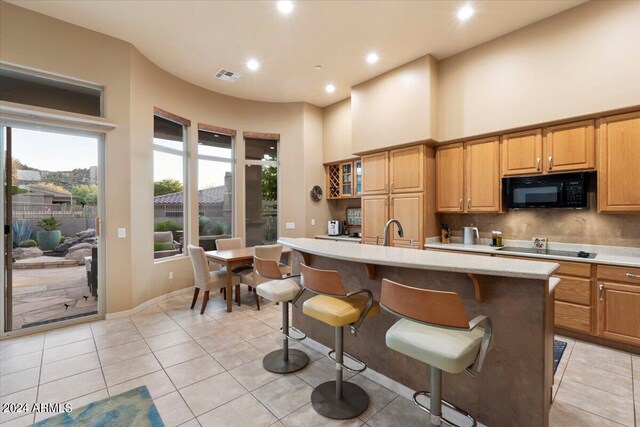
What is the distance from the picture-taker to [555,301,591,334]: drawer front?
3.00 metres

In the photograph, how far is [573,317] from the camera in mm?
3080

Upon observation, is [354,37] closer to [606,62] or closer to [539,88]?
[539,88]

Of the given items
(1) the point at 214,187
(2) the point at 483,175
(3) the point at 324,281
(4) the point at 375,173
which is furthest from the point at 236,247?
(2) the point at 483,175

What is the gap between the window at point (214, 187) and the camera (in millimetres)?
5293

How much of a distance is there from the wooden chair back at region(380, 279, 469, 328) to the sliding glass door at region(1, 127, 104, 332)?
3901 mm

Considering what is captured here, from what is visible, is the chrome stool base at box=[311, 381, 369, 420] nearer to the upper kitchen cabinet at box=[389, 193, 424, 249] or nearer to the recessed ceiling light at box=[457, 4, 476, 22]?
the upper kitchen cabinet at box=[389, 193, 424, 249]

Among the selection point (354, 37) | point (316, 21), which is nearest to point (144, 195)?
point (316, 21)

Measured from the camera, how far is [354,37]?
3.69 meters

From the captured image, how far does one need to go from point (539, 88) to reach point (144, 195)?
539 centimetres

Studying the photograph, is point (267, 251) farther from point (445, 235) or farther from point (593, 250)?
point (593, 250)

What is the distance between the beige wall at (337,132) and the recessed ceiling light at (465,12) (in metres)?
2.62

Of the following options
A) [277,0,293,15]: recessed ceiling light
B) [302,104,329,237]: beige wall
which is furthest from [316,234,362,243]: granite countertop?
[277,0,293,15]: recessed ceiling light

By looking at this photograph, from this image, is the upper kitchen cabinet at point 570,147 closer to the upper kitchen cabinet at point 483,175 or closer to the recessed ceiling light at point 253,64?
the upper kitchen cabinet at point 483,175

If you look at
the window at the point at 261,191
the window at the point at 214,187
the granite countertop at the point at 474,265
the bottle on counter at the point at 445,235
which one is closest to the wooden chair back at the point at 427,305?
the granite countertop at the point at 474,265
